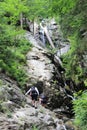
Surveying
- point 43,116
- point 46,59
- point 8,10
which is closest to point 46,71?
point 46,59

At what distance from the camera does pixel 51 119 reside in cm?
1675

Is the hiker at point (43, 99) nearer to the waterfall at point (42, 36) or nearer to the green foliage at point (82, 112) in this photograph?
the green foliage at point (82, 112)

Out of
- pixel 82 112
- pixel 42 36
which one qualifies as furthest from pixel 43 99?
pixel 42 36

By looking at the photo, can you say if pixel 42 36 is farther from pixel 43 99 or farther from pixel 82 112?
pixel 82 112

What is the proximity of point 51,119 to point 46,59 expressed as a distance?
33.4 ft

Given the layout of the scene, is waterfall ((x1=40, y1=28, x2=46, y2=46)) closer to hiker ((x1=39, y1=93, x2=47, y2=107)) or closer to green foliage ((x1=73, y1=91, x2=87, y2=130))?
hiker ((x1=39, y1=93, x2=47, y2=107))

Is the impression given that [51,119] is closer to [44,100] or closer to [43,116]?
[43,116]

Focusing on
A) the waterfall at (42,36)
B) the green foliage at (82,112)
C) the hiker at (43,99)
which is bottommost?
the green foliage at (82,112)

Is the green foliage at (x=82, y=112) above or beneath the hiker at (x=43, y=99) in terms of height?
beneath

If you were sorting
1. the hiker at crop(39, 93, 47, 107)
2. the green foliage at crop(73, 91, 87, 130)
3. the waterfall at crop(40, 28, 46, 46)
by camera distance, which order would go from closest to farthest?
1. the green foliage at crop(73, 91, 87, 130)
2. the hiker at crop(39, 93, 47, 107)
3. the waterfall at crop(40, 28, 46, 46)

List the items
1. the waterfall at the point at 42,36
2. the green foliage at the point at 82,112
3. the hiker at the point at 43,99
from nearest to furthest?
1. the green foliage at the point at 82,112
2. the hiker at the point at 43,99
3. the waterfall at the point at 42,36

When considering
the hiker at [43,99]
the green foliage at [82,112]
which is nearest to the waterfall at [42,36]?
the hiker at [43,99]

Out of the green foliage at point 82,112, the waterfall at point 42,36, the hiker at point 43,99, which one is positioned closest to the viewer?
the green foliage at point 82,112

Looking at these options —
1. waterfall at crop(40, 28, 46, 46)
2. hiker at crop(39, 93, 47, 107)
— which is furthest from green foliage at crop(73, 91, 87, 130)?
waterfall at crop(40, 28, 46, 46)
